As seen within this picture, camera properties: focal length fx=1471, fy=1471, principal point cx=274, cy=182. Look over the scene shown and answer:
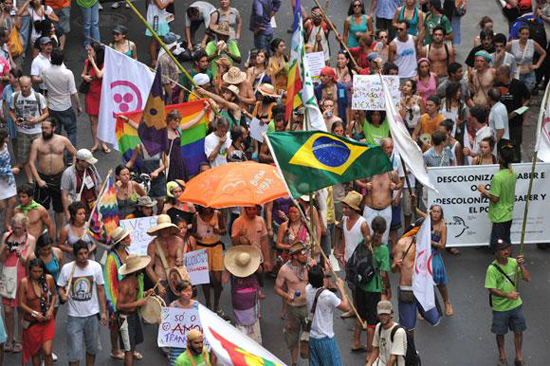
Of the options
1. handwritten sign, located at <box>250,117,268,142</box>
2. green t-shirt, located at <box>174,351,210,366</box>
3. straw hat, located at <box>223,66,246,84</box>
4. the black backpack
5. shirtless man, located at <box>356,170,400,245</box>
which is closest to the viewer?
green t-shirt, located at <box>174,351,210,366</box>

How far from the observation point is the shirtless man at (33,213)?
60.5 feet

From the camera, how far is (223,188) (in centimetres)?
1806

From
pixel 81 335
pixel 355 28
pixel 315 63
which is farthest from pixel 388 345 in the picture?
pixel 355 28

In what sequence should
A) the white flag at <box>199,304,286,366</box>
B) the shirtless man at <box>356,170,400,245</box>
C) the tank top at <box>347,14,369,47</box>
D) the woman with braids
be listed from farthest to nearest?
the tank top at <box>347,14,369,47</box>
the shirtless man at <box>356,170,400,245</box>
the woman with braids
the white flag at <box>199,304,286,366</box>

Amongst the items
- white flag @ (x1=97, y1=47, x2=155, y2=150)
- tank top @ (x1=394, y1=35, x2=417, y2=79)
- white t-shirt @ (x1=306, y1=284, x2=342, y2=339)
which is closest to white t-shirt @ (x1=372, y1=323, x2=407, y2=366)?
white t-shirt @ (x1=306, y1=284, x2=342, y2=339)

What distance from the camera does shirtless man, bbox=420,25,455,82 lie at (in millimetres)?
23750

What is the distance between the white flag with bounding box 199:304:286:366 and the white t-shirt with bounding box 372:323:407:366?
2476mm

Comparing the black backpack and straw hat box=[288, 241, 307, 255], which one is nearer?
straw hat box=[288, 241, 307, 255]

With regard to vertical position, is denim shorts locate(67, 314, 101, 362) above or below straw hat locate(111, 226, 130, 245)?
below

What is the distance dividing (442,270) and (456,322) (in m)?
0.73

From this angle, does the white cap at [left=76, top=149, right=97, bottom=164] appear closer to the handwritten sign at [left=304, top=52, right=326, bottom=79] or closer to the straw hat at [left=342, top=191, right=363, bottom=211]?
the straw hat at [left=342, top=191, right=363, bottom=211]

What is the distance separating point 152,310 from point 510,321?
4313 millimetres

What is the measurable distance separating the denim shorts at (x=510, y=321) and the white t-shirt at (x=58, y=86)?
25.2 feet

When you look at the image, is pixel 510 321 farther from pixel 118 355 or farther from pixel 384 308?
pixel 118 355
